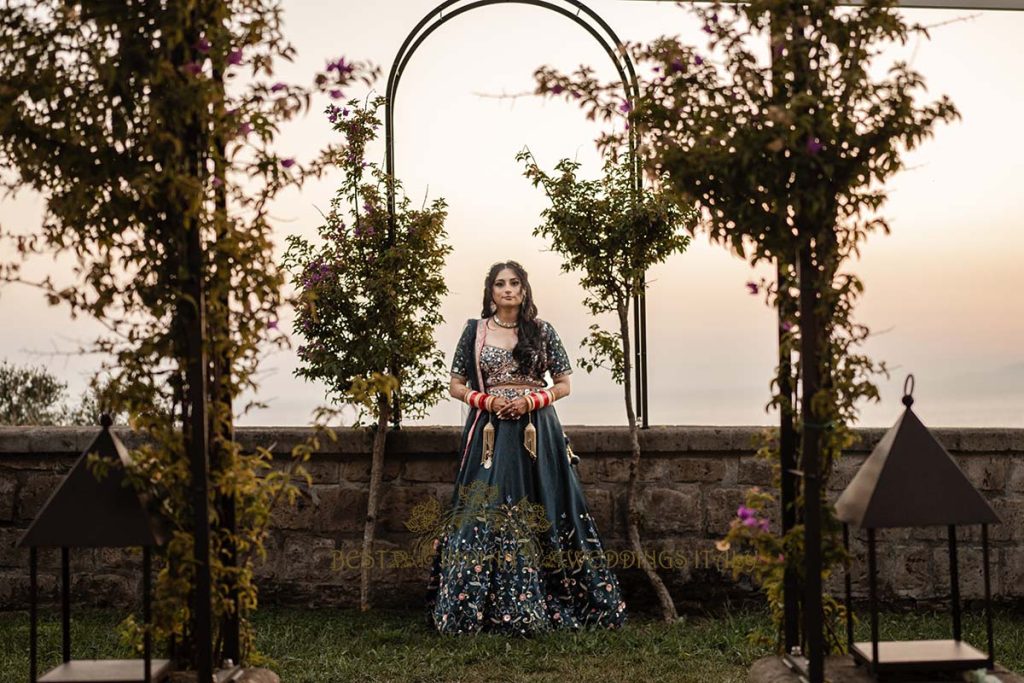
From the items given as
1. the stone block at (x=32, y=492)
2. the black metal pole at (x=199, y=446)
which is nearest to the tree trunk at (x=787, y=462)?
the black metal pole at (x=199, y=446)

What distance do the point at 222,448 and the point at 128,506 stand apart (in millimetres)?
266

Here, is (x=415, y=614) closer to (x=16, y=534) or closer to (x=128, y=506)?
(x=16, y=534)

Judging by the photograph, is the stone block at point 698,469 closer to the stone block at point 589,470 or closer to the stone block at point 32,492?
the stone block at point 589,470

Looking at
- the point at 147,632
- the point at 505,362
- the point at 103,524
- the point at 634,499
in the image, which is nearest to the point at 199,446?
the point at 103,524

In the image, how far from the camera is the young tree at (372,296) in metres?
5.54

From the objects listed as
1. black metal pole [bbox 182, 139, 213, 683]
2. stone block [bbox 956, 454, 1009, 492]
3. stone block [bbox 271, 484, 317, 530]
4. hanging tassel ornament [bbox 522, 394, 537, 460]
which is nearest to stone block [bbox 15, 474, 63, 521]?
stone block [bbox 271, 484, 317, 530]

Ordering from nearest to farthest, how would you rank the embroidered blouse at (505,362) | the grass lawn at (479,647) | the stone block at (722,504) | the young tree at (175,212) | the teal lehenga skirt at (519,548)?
the young tree at (175,212) → the grass lawn at (479,647) → the teal lehenga skirt at (519,548) → the embroidered blouse at (505,362) → the stone block at (722,504)

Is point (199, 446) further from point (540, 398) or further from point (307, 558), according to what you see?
point (307, 558)

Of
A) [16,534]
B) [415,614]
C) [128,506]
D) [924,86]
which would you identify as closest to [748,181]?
[924,86]

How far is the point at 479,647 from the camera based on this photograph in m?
4.95

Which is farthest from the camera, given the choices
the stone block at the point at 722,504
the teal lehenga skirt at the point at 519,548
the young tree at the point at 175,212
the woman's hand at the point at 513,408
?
the stone block at the point at 722,504

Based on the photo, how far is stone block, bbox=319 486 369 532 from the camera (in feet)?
19.0

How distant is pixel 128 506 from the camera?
2725mm

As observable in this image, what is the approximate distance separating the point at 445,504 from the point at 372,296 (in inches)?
44.4
